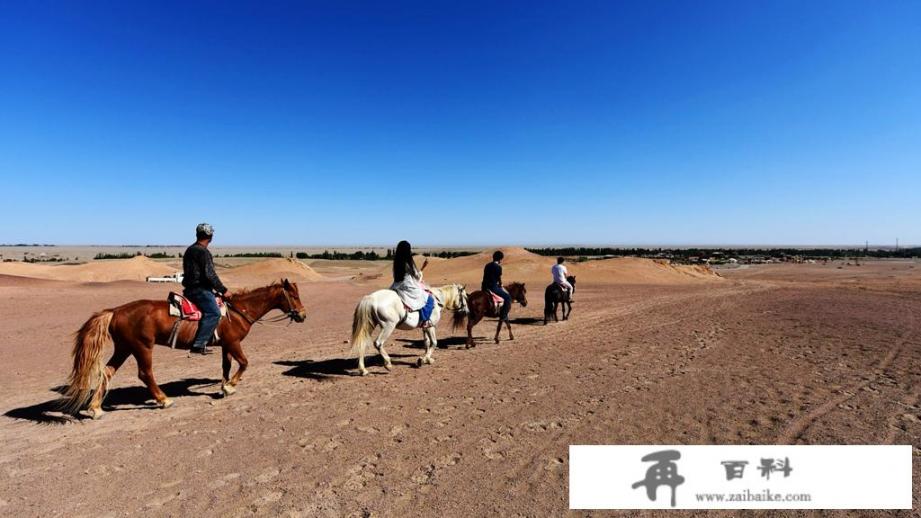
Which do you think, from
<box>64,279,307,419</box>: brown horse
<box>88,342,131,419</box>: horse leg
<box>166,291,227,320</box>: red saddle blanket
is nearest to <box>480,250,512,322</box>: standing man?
<box>64,279,307,419</box>: brown horse

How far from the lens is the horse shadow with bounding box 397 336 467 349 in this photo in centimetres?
1154

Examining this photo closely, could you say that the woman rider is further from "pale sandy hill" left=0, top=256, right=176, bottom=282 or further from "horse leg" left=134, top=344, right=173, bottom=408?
"pale sandy hill" left=0, top=256, right=176, bottom=282

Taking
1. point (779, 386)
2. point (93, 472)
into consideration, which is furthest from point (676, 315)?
point (93, 472)

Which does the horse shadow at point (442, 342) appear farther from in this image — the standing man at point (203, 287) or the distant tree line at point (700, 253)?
the distant tree line at point (700, 253)

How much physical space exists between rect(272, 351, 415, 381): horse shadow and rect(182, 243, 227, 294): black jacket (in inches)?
107

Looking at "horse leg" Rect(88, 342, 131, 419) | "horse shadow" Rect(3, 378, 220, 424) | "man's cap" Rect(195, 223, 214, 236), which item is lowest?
"horse shadow" Rect(3, 378, 220, 424)

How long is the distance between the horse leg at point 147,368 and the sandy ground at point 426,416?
27cm

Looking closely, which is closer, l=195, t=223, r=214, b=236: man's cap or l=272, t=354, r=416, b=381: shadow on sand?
l=195, t=223, r=214, b=236: man's cap

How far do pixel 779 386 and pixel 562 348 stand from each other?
14.9 ft

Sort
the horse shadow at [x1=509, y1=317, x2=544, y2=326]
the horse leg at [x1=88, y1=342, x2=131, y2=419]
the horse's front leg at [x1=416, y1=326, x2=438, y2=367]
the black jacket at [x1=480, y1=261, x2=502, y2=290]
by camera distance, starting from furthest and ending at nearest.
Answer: the horse shadow at [x1=509, y1=317, x2=544, y2=326] → the black jacket at [x1=480, y1=261, x2=502, y2=290] → the horse's front leg at [x1=416, y1=326, x2=438, y2=367] → the horse leg at [x1=88, y1=342, x2=131, y2=419]

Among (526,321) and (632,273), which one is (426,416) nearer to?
(526,321)

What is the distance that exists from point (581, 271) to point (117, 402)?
30882 millimetres

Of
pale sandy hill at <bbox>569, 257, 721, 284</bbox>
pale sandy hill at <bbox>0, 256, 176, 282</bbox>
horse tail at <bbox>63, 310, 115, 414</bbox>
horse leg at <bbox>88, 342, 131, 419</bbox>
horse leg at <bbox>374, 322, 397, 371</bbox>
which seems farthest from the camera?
pale sandy hill at <bbox>569, 257, 721, 284</bbox>

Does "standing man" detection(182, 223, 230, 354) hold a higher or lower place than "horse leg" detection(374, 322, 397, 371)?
higher
